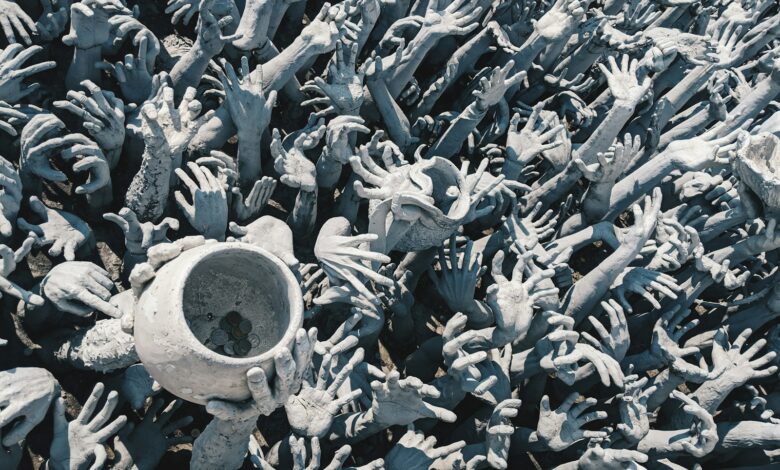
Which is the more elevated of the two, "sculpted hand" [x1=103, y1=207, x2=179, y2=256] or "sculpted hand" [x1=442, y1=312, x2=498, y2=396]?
"sculpted hand" [x1=103, y1=207, x2=179, y2=256]

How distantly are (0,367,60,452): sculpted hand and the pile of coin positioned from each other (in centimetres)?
79

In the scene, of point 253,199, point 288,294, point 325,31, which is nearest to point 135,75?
point 253,199

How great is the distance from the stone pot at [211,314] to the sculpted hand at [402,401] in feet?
2.63

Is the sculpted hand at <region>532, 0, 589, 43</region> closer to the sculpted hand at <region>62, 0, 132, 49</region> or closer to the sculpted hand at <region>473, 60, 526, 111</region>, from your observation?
the sculpted hand at <region>473, 60, 526, 111</region>

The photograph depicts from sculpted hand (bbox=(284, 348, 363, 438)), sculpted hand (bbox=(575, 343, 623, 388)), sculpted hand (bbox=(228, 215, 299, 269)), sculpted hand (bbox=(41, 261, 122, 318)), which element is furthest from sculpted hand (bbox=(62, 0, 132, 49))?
sculpted hand (bbox=(575, 343, 623, 388))

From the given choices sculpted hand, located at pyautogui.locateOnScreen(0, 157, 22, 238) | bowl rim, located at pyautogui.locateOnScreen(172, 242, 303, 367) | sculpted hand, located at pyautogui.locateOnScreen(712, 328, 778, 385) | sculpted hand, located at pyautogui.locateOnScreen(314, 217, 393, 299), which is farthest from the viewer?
sculpted hand, located at pyautogui.locateOnScreen(712, 328, 778, 385)

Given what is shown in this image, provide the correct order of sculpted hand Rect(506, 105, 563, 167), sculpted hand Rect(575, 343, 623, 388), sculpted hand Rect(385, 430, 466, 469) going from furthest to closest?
sculpted hand Rect(506, 105, 563, 167)
sculpted hand Rect(575, 343, 623, 388)
sculpted hand Rect(385, 430, 466, 469)

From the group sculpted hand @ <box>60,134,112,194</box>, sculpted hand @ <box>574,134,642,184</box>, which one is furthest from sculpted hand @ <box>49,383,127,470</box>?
sculpted hand @ <box>574,134,642,184</box>

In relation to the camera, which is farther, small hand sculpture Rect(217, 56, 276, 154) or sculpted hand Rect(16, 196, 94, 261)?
small hand sculpture Rect(217, 56, 276, 154)

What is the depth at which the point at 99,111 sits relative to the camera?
4578mm

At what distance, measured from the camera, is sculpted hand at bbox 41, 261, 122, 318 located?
3.90 meters

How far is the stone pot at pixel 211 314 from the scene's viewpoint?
3.14 meters

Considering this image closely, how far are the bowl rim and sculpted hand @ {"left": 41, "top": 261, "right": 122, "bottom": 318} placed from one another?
0.79 meters

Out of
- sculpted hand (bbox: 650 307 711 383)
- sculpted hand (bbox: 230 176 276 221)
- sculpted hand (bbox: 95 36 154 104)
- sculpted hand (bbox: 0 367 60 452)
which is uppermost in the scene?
sculpted hand (bbox: 95 36 154 104)
